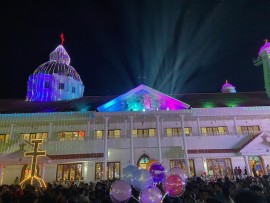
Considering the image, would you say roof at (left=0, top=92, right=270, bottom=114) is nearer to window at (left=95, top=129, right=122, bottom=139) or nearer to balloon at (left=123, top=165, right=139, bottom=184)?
window at (left=95, top=129, right=122, bottom=139)

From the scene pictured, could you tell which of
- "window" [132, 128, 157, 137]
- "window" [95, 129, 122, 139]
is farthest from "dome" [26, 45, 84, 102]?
"window" [132, 128, 157, 137]

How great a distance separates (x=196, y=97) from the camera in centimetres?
3353

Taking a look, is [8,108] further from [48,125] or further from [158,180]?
[158,180]

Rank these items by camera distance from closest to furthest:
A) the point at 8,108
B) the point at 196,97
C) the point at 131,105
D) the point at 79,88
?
the point at 131,105 < the point at 8,108 < the point at 196,97 < the point at 79,88

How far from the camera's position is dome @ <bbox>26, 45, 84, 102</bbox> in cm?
3859

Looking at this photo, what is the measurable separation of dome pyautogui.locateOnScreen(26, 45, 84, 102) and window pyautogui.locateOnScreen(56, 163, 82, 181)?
15.1 meters

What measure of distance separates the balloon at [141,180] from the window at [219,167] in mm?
20712

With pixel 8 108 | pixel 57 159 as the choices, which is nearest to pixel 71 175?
pixel 57 159

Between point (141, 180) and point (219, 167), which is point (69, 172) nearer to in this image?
point (219, 167)

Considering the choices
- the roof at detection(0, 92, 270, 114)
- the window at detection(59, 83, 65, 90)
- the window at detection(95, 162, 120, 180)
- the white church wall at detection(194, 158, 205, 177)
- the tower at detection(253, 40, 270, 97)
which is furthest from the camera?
the window at detection(59, 83, 65, 90)

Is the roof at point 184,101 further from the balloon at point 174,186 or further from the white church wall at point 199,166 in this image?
the balloon at point 174,186

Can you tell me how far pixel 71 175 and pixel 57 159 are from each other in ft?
8.01

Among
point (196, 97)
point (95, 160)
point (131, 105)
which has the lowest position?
point (95, 160)

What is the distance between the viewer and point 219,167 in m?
27.0
